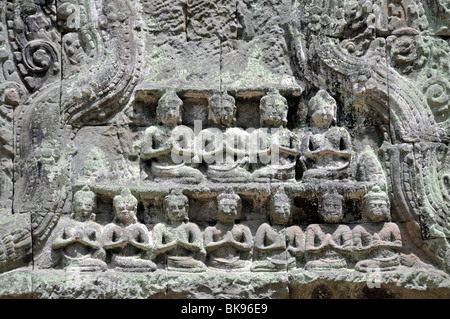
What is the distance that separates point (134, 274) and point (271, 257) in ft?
4.06

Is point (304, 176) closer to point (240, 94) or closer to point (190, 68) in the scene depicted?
point (240, 94)

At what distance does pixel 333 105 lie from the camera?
7500 mm

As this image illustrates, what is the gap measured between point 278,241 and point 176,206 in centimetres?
98

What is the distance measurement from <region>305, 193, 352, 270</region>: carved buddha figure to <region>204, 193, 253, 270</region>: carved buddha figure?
1.83ft

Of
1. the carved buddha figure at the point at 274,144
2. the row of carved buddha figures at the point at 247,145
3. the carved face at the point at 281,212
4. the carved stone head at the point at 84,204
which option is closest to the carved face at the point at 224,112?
the row of carved buddha figures at the point at 247,145

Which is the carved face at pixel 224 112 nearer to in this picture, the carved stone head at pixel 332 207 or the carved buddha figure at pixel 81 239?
the carved stone head at pixel 332 207

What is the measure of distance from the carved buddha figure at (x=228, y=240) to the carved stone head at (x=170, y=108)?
88 centimetres

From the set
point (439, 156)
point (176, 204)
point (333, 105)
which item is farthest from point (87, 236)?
point (439, 156)

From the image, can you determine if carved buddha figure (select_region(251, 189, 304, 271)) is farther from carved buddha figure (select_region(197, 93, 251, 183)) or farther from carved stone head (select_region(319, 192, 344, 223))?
carved buddha figure (select_region(197, 93, 251, 183))

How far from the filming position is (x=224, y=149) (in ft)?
24.3

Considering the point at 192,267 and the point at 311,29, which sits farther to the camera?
the point at 311,29

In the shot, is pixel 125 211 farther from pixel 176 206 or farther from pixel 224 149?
pixel 224 149

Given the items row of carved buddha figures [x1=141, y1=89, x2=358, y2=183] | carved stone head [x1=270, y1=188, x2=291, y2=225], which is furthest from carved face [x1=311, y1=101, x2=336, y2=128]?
carved stone head [x1=270, y1=188, x2=291, y2=225]
